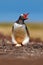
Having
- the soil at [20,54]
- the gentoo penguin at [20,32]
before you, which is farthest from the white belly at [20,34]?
the soil at [20,54]

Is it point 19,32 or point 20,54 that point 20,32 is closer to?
point 19,32

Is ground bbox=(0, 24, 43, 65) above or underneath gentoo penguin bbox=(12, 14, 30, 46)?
underneath

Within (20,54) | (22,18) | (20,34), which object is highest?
(22,18)

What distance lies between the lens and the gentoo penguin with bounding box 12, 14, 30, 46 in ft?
16.3

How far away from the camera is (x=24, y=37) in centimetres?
503

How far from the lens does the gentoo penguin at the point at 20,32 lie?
4972 mm

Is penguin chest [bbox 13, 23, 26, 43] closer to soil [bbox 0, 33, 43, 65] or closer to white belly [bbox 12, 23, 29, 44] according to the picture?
white belly [bbox 12, 23, 29, 44]

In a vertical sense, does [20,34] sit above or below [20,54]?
above

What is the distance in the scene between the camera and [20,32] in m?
4.98

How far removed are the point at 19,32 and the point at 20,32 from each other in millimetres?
15

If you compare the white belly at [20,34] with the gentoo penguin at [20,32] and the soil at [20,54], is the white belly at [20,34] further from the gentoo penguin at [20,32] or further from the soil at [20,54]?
the soil at [20,54]

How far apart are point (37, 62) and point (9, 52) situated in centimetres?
71

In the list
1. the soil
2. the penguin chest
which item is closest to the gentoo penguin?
the penguin chest

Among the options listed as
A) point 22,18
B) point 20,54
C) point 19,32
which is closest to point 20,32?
point 19,32
